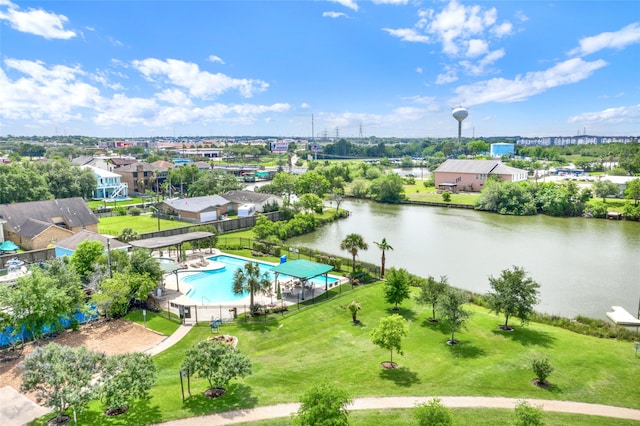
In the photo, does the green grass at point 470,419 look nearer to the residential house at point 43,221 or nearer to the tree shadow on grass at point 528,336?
the tree shadow on grass at point 528,336

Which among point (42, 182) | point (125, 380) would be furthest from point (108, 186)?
point (125, 380)

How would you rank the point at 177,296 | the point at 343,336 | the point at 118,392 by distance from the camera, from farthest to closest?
the point at 177,296
the point at 343,336
the point at 118,392

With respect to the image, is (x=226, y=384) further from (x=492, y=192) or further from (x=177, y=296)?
(x=492, y=192)

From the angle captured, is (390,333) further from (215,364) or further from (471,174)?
(471,174)

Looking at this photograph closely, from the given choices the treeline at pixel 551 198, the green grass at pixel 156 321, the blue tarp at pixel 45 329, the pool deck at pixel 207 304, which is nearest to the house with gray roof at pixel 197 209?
the pool deck at pixel 207 304

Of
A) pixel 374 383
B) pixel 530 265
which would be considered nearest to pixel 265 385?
pixel 374 383

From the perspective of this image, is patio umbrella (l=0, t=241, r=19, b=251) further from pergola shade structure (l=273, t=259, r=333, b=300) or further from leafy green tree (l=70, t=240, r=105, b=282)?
pergola shade structure (l=273, t=259, r=333, b=300)
